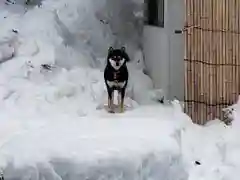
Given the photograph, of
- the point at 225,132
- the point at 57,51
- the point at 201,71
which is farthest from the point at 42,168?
the point at 57,51

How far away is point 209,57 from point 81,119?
3.32 ft

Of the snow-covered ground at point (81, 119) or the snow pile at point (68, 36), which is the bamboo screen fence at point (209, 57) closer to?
the snow-covered ground at point (81, 119)

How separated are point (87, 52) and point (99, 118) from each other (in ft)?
5.72

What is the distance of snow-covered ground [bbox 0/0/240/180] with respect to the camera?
66.6 inches

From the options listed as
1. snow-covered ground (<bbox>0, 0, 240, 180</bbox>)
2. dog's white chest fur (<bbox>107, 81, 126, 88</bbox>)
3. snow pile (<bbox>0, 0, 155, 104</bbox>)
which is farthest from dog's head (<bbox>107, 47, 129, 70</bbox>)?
snow pile (<bbox>0, 0, 155, 104</bbox>)

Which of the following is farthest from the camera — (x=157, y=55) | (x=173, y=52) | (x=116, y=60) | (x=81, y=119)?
(x=157, y=55)

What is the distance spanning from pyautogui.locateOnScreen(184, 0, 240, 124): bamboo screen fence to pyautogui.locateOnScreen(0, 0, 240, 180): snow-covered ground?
0.37ft

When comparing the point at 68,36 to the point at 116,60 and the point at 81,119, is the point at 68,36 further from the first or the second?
the point at 81,119

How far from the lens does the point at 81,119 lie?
7.80 feet

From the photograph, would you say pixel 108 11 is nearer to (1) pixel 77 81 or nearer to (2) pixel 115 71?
(1) pixel 77 81

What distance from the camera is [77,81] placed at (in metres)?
3.55

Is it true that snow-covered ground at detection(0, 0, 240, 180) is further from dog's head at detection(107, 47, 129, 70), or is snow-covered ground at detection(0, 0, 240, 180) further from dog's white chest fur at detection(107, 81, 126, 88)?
dog's head at detection(107, 47, 129, 70)

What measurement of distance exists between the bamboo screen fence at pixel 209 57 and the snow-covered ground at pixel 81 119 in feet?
0.37

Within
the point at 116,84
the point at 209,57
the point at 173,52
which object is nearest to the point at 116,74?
the point at 116,84
